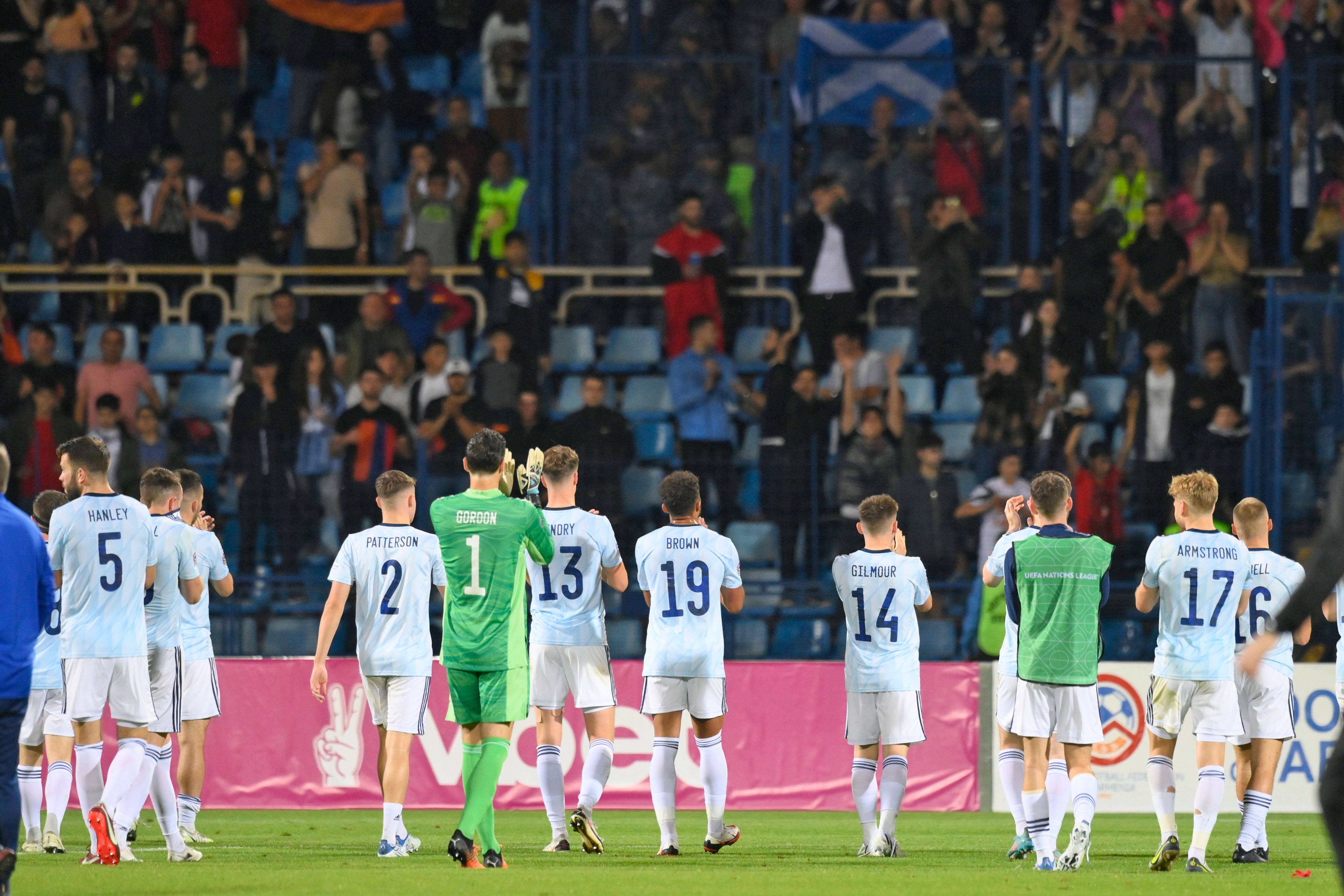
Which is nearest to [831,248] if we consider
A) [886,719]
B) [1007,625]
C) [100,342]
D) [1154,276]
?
[1154,276]

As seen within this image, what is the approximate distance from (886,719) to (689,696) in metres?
1.16

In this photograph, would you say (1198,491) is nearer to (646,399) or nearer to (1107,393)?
(1107,393)

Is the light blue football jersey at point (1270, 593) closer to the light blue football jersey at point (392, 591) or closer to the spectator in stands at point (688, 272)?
the light blue football jersey at point (392, 591)

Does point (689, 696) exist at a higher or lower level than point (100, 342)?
lower

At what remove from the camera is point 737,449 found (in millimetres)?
18266

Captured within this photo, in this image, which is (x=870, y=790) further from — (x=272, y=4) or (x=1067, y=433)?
(x=272, y=4)

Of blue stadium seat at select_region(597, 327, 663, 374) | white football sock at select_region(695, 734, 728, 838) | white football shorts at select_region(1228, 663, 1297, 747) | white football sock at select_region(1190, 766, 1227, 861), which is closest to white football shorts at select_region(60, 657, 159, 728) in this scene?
white football sock at select_region(695, 734, 728, 838)

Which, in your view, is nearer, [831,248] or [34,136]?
[831,248]

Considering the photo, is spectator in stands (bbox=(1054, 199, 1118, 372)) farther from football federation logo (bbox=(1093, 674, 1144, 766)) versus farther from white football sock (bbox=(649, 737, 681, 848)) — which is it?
white football sock (bbox=(649, 737, 681, 848))

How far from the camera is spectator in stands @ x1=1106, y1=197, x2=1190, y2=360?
18.3 m

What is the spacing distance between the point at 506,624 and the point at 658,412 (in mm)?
9226

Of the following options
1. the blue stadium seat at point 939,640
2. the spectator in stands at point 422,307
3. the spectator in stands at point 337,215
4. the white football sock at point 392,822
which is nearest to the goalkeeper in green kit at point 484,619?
the white football sock at point 392,822

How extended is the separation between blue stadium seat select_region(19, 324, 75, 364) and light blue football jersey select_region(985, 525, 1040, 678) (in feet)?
37.4

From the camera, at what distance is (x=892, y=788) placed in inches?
423
